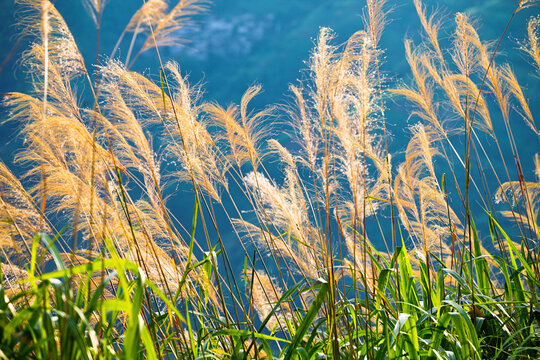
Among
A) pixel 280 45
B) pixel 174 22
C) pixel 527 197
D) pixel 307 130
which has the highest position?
pixel 280 45

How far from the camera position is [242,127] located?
1.64 meters

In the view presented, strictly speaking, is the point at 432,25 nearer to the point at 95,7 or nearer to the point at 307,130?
the point at 307,130

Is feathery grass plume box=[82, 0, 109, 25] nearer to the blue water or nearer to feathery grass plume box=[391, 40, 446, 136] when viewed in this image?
feathery grass plume box=[391, 40, 446, 136]

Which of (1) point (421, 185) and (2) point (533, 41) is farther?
(1) point (421, 185)

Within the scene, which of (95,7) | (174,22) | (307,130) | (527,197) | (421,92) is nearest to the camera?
(95,7)

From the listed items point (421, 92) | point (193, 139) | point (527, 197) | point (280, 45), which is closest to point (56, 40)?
point (193, 139)

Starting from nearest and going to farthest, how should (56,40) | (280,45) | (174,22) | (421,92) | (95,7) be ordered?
(95,7) < (174,22) < (56,40) < (421,92) < (280,45)

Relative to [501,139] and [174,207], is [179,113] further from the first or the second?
[501,139]

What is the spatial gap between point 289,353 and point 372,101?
0.83 m

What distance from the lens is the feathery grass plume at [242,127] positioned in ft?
5.23

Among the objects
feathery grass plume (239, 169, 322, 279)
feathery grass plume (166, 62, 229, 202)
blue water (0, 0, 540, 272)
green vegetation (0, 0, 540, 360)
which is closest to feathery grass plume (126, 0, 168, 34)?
green vegetation (0, 0, 540, 360)

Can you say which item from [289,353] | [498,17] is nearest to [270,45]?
[498,17]

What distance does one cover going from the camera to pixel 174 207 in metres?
9.41

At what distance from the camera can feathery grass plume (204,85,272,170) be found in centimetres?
159
